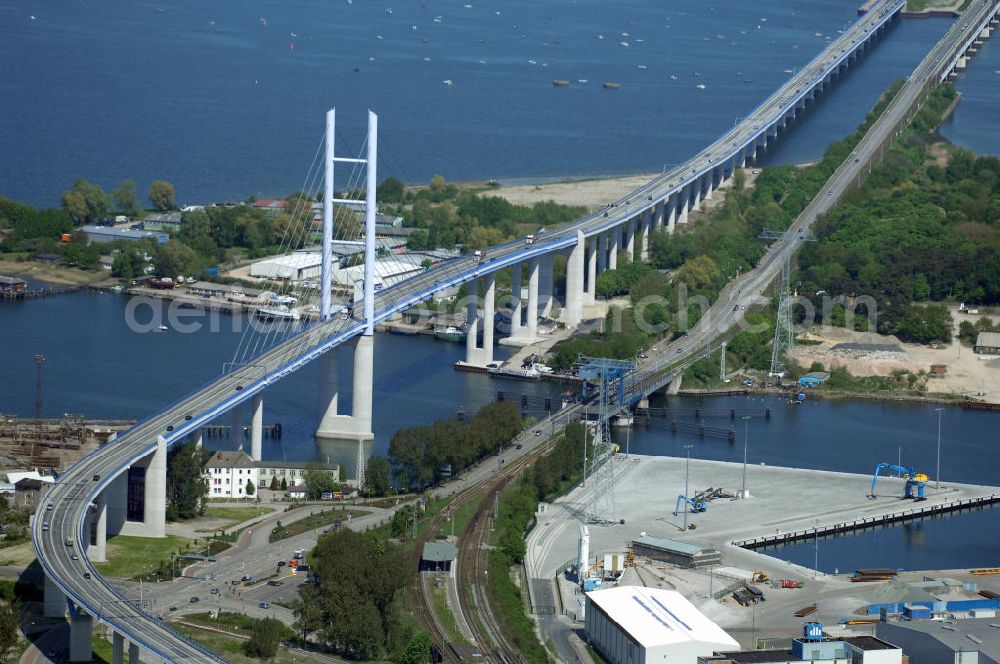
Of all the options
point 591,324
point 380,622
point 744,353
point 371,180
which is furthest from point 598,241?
point 380,622

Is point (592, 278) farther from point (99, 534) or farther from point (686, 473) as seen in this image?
point (99, 534)

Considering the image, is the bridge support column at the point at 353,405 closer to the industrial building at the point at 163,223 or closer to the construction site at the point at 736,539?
the construction site at the point at 736,539

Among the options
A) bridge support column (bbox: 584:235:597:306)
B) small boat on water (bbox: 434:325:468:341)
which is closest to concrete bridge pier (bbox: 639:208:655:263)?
bridge support column (bbox: 584:235:597:306)

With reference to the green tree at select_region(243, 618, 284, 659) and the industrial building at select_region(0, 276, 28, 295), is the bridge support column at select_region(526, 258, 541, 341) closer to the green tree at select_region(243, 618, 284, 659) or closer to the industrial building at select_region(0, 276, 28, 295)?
the industrial building at select_region(0, 276, 28, 295)

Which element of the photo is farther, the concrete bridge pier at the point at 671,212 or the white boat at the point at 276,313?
the concrete bridge pier at the point at 671,212

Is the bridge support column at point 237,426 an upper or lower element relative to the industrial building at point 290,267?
lower

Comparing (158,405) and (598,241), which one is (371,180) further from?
(598,241)

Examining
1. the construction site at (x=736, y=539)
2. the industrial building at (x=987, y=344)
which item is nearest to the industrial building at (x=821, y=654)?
the construction site at (x=736, y=539)

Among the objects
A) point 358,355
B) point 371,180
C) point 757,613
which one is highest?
point 371,180
